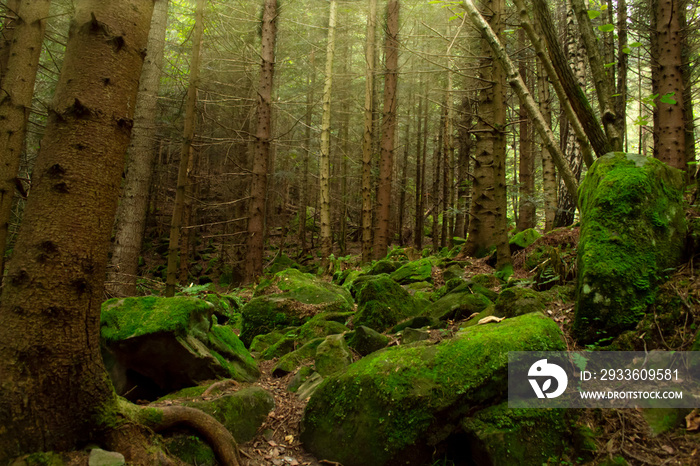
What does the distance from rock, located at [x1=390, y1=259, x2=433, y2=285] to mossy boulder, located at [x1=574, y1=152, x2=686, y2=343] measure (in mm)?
4224

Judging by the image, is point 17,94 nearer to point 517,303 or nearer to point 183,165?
point 183,165

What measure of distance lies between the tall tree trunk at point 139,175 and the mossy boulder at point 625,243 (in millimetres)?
Result: 8175

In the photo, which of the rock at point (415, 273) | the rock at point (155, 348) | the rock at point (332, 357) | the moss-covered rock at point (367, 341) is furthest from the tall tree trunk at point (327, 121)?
the rock at point (155, 348)

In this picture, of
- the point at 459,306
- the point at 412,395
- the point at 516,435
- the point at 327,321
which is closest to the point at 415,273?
the point at 327,321

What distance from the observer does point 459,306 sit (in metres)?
5.00

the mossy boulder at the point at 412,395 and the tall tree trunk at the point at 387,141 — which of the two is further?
the tall tree trunk at the point at 387,141

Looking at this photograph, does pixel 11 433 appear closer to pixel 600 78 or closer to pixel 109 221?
pixel 109 221

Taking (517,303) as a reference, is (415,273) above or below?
above

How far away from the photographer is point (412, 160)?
27.9 meters

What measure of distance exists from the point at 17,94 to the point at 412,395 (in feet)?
21.2

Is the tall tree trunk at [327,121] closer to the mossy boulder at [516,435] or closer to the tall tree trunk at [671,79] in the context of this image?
the tall tree trunk at [671,79]

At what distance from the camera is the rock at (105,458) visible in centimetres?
210

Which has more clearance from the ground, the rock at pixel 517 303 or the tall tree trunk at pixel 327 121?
the tall tree trunk at pixel 327 121

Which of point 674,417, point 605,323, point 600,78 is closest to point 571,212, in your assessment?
point 600,78
